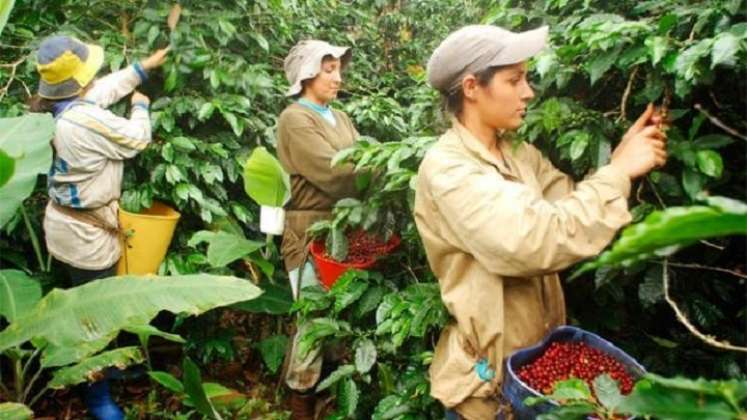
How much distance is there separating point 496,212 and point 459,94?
0.46 metres

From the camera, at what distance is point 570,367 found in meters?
1.70

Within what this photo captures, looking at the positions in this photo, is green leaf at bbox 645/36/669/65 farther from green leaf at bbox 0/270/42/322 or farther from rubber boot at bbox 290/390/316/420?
green leaf at bbox 0/270/42/322

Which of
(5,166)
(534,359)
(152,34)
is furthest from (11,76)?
(534,359)

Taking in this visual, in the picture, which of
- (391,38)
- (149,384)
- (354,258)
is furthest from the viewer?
(391,38)

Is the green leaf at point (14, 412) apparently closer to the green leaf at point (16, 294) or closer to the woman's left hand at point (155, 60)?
the green leaf at point (16, 294)

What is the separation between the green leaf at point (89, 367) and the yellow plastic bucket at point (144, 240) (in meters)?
0.71

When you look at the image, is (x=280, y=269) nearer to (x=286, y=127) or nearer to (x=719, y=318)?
(x=286, y=127)

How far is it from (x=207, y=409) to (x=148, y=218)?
1.11 m

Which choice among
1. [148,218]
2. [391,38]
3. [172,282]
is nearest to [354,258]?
[172,282]

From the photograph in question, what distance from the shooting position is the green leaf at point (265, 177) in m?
3.51

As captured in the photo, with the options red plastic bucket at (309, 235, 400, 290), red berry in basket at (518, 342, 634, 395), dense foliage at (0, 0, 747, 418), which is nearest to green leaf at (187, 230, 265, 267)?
dense foliage at (0, 0, 747, 418)

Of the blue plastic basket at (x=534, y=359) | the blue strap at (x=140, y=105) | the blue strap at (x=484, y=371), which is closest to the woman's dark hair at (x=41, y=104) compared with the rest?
the blue strap at (x=140, y=105)

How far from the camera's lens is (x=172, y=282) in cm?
273

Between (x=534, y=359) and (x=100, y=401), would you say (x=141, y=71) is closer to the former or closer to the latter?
(x=100, y=401)
